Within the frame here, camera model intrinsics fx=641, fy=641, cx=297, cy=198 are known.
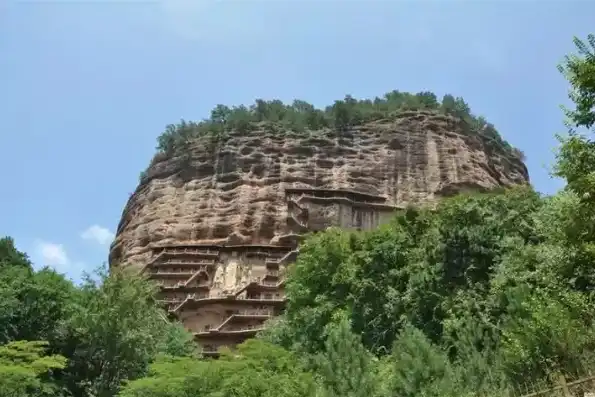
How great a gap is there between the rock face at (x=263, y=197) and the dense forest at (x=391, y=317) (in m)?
9.73

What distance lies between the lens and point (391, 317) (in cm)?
1939

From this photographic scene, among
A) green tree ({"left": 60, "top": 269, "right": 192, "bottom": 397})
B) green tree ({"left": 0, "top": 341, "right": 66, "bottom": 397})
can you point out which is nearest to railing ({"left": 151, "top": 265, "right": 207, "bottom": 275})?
green tree ({"left": 60, "top": 269, "right": 192, "bottom": 397})

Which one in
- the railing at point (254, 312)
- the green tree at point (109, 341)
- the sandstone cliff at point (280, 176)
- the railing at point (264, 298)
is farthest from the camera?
the sandstone cliff at point (280, 176)

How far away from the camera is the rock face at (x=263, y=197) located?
36156mm

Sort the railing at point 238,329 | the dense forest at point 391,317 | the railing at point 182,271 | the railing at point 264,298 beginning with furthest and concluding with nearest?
the railing at point 182,271
the railing at point 264,298
the railing at point 238,329
the dense forest at point 391,317

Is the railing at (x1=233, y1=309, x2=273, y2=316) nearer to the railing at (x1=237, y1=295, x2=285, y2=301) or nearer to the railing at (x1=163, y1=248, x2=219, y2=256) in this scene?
the railing at (x1=237, y1=295, x2=285, y2=301)

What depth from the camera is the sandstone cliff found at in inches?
1631

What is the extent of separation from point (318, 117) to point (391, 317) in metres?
30.8

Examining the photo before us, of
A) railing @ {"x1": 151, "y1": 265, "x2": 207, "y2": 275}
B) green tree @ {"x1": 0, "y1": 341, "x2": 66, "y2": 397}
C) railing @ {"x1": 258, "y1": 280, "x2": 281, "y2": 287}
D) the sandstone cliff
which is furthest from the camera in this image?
the sandstone cliff

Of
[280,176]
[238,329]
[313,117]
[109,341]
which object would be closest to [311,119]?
[313,117]

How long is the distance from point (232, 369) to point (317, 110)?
36.7m

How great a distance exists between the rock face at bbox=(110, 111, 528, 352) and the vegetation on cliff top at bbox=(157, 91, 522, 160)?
1.05m

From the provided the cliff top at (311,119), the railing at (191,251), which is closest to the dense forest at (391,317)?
the railing at (191,251)

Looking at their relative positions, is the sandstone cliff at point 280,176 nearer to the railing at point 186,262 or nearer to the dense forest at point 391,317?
the railing at point 186,262
